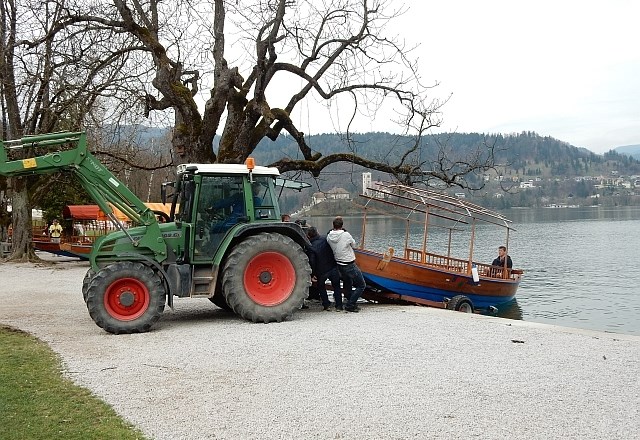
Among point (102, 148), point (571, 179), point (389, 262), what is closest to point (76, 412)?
point (389, 262)

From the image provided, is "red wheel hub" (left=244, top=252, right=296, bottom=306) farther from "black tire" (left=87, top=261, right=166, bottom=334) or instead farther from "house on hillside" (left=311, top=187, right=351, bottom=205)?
"house on hillside" (left=311, top=187, right=351, bottom=205)

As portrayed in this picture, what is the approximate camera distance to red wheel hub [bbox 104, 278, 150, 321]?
1059 centimetres

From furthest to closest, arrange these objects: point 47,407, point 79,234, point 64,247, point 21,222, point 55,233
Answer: point 79,234 → point 55,233 → point 64,247 → point 21,222 → point 47,407

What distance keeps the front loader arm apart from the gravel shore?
5.25 ft

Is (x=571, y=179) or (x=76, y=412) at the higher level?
(x=571, y=179)

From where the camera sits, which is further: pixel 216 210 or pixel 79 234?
pixel 79 234

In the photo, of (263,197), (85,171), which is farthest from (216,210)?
(85,171)

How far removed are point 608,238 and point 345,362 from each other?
49.2m

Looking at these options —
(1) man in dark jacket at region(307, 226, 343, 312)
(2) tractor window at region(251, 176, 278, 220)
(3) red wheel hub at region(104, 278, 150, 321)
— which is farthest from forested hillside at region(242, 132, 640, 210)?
(3) red wheel hub at region(104, 278, 150, 321)

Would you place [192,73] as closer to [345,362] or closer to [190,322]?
[190,322]

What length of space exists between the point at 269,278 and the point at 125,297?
7.76 feet

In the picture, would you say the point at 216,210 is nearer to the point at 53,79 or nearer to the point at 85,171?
the point at 85,171

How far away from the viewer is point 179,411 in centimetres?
657

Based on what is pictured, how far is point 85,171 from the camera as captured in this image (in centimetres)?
1087
